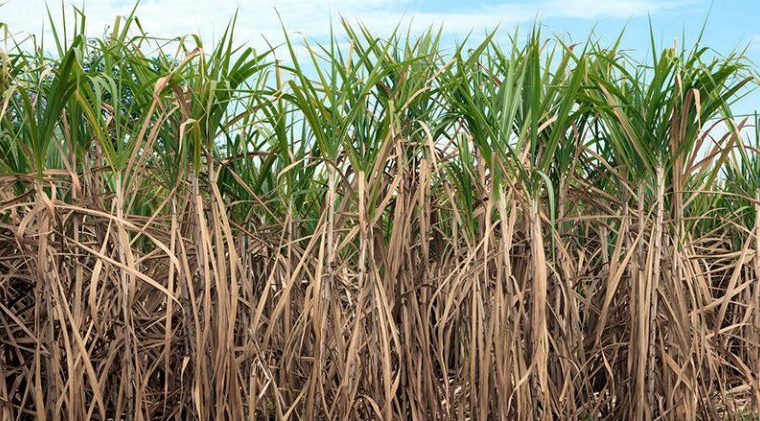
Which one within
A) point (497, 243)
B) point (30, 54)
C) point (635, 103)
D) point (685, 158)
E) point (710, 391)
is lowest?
point (710, 391)

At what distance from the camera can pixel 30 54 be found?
3.07 meters

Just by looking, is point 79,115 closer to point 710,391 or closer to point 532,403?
point 532,403

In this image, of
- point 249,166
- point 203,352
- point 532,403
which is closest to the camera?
point 203,352

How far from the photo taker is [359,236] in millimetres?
2971

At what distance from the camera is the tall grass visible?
274 cm

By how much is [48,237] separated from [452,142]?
139 cm

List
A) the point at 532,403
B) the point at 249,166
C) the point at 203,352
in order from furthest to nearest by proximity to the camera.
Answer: the point at 249,166 < the point at 532,403 < the point at 203,352

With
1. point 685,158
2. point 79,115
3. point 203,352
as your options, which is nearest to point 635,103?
point 685,158

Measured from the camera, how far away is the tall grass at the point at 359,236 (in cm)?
274

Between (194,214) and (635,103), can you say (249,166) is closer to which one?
(194,214)

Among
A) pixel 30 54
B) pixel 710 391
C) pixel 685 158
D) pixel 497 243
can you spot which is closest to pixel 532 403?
pixel 497 243

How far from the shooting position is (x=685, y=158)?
121 inches

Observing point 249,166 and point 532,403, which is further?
point 249,166

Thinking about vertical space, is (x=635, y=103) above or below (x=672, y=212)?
above
